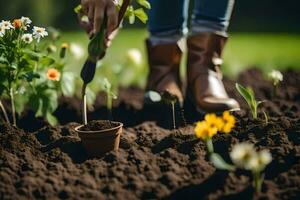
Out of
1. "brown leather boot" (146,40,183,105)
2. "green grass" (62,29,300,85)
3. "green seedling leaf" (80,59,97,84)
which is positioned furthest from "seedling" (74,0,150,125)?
"green grass" (62,29,300,85)

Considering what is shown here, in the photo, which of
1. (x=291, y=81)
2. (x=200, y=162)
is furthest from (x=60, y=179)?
(x=291, y=81)

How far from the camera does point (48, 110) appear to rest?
2617 millimetres

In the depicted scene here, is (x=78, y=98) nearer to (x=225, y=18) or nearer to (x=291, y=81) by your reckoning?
(x=225, y=18)

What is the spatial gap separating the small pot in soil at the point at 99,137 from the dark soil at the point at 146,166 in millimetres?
46

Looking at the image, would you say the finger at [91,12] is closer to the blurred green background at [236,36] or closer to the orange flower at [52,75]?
the orange flower at [52,75]

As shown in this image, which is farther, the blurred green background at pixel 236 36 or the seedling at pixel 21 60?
the blurred green background at pixel 236 36

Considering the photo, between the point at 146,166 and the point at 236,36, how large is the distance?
5.37 meters

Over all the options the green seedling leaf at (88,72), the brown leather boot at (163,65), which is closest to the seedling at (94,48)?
the green seedling leaf at (88,72)

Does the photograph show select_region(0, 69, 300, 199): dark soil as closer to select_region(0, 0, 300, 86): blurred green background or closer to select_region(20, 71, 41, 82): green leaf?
select_region(20, 71, 41, 82): green leaf

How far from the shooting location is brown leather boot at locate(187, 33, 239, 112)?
2797 mm

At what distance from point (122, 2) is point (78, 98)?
1162 mm

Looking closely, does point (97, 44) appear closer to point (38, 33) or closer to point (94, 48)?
point (94, 48)

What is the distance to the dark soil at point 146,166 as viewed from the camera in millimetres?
1800

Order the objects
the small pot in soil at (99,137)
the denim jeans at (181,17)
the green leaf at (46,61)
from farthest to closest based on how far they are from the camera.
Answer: the denim jeans at (181,17)
the green leaf at (46,61)
the small pot in soil at (99,137)
